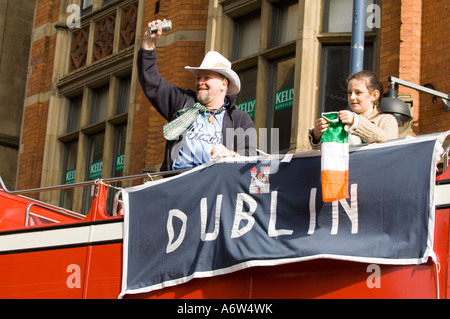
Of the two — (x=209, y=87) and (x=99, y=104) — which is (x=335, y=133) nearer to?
(x=209, y=87)

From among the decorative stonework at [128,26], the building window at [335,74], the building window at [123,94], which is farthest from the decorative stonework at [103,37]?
the building window at [335,74]

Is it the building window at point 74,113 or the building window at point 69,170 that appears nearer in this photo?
the building window at point 69,170

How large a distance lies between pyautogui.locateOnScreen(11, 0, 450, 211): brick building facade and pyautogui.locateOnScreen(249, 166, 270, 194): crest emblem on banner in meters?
2.40

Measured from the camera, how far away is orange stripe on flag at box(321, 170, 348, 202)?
538 cm

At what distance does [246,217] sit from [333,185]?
2.60ft

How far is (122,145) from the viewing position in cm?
1517

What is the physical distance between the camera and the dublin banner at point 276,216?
5277 millimetres

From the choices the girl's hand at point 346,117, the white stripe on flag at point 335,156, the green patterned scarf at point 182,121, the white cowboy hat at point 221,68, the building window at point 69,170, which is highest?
the building window at point 69,170

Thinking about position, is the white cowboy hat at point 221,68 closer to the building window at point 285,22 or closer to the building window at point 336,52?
the building window at point 336,52

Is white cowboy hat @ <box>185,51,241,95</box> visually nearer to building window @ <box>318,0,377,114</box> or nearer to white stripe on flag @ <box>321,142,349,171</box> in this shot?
white stripe on flag @ <box>321,142,349,171</box>

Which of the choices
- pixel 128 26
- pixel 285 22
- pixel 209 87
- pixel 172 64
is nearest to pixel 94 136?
pixel 128 26

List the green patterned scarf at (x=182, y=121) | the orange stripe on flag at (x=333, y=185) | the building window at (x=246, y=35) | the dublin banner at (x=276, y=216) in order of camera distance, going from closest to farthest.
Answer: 1. the dublin banner at (x=276, y=216)
2. the orange stripe on flag at (x=333, y=185)
3. the green patterned scarf at (x=182, y=121)
4. the building window at (x=246, y=35)

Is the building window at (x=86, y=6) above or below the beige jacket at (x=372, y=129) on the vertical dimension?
above

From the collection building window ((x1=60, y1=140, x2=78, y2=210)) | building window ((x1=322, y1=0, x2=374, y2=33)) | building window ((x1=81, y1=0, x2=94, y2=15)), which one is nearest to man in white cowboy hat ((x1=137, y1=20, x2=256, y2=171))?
building window ((x1=322, y1=0, x2=374, y2=33))
